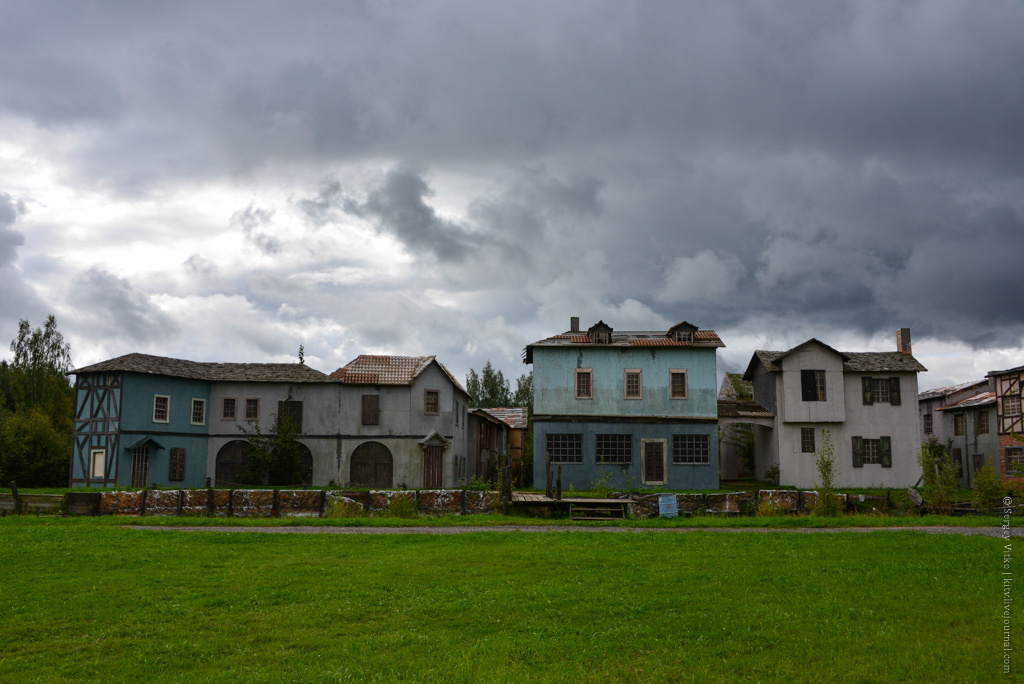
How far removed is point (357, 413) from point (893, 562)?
30.7 meters

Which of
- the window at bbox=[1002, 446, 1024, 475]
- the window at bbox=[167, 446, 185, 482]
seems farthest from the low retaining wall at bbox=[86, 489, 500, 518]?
the window at bbox=[1002, 446, 1024, 475]

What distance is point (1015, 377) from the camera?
40.2 meters

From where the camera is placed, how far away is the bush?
25.1 m

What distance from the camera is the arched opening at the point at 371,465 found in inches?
1575

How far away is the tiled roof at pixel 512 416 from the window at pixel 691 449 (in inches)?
818

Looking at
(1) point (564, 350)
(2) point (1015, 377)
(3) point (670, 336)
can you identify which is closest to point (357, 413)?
(1) point (564, 350)

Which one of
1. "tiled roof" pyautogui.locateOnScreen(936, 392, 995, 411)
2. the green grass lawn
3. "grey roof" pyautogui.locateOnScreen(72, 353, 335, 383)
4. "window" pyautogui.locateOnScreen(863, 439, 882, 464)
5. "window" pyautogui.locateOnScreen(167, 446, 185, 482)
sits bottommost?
the green grass lawn

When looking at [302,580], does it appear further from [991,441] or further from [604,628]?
[991,441]

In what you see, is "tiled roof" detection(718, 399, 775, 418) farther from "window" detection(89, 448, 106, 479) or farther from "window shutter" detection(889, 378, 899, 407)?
"window" detection(89, 448, 106, 479)

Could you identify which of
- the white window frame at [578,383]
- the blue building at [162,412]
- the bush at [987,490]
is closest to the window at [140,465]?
the blue building at [162,412]

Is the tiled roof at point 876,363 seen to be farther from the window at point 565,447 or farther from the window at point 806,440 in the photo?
the window at point 565,447

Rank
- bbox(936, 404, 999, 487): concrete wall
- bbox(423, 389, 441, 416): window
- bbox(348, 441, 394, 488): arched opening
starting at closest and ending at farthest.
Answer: bbox(348, 441, 394, 488): arched opening < bbox(423, 389, 441, 416): window < bbox(936, 404, 999, 487): concrete wall

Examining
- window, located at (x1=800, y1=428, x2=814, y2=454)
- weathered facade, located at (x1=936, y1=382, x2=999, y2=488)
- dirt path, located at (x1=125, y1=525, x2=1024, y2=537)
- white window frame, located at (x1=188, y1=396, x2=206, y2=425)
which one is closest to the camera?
dirt path, located at (x1=125, y1=525, x2=1024, y2=537)

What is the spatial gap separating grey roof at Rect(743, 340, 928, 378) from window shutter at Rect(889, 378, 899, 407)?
0.55 meters
